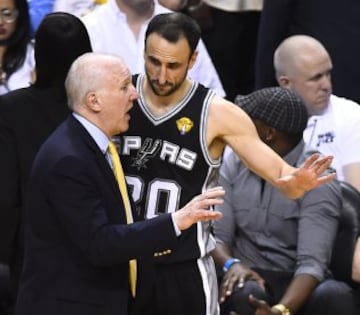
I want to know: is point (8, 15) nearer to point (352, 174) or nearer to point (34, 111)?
point (34, 111)

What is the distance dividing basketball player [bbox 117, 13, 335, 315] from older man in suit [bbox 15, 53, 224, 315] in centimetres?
35

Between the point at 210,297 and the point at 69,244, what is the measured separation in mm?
800

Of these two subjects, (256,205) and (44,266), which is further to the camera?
(256,205)

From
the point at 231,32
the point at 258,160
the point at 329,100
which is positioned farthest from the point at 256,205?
the point at 231,32

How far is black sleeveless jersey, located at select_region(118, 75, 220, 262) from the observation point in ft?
15.0

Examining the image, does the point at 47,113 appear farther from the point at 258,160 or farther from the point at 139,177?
the point at 258,160

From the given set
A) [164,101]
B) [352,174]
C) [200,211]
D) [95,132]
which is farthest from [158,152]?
[352,174]

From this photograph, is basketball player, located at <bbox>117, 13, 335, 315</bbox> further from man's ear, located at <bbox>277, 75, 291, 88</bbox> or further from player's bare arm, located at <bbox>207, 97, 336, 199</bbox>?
man's ear, located at <bbox>277, 75, 291, 88</bbox>

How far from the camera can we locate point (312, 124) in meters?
5.97

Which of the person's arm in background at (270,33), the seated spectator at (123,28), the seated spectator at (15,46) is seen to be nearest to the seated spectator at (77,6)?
the seated spectator at (123,28)

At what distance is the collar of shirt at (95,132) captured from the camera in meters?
4.15

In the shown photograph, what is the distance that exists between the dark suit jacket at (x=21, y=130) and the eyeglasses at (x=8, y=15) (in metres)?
1.15

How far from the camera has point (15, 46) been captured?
19.1 ft

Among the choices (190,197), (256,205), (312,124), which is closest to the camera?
(190,197)
